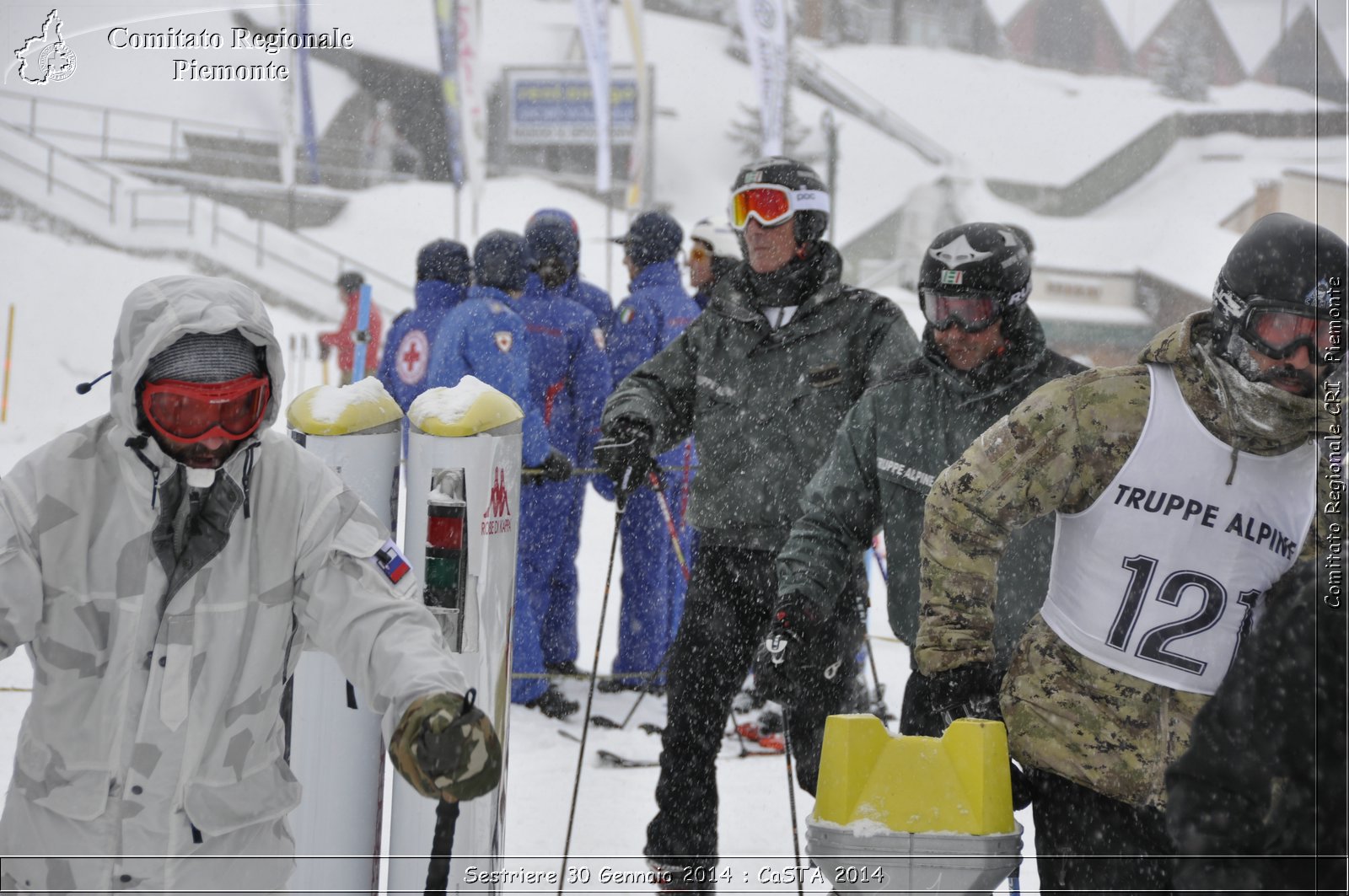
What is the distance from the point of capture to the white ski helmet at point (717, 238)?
7043 mm

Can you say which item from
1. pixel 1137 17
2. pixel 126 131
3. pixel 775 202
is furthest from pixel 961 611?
pixel 1137 17

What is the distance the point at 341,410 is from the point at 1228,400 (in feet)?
7.33

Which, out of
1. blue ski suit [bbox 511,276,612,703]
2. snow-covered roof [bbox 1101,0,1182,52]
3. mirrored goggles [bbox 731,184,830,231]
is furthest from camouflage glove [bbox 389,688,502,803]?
snow-covered roof [bbox 1101,0,1182,52]

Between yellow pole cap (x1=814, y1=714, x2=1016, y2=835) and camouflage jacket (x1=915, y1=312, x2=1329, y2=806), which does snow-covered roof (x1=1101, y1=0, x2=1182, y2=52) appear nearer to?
camouflage jacket (x1=915, y1=312, x2=1329, y2=806)

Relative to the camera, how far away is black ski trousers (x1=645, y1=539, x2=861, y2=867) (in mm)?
3998

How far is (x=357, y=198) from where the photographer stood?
3866 cm

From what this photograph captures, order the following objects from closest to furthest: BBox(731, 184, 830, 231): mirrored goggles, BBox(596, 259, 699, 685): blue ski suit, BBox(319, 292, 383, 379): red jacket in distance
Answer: BBox(731, 184, 830, 231): mirrored goggles, BBox(596, 259, 699, 685): blue ski suit, BBox(319, 292, 383, 379): red jacket in distance

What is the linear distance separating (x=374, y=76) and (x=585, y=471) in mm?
39975

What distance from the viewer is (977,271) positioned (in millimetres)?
3344

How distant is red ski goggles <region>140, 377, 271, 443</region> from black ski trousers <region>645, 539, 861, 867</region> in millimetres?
2066

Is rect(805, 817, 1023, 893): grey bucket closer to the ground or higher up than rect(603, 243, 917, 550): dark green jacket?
closer to the ground

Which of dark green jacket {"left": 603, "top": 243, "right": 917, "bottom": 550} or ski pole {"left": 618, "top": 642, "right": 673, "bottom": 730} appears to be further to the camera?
ski pole {"left": 618, "top": 642, "right": 673, "bottom": 730}

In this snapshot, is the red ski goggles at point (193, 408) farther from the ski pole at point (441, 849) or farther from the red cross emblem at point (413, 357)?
the red cross emblem at point (413, 357)

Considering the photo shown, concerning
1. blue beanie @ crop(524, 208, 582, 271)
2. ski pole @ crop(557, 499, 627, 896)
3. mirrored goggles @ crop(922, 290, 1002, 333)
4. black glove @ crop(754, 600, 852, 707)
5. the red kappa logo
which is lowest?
ski pole @ crop(557, 499, 627, 896)
